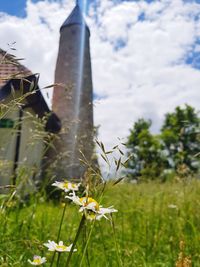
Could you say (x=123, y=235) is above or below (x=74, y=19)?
below

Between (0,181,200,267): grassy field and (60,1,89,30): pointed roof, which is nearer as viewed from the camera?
(0,181,200,267): grassy field

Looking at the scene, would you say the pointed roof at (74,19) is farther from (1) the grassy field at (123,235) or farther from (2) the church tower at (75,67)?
(1) the grassy field at (123,235)

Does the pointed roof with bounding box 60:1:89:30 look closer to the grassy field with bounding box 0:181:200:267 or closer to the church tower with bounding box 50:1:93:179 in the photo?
the church tower with bounding box 50:1:93:179

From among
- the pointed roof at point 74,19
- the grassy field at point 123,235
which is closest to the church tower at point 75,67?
the pointed roof at point 74,19

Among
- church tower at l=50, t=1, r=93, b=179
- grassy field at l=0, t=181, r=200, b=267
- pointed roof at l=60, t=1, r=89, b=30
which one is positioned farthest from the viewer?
pointed roof at l=60, t=1, r=89, b=30

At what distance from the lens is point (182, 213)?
2.99m

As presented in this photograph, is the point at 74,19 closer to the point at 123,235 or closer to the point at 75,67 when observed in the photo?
the point at 75,67

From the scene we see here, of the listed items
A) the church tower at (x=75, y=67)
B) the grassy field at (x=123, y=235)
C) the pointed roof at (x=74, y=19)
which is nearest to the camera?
the grassy field at (x=123, y=235)

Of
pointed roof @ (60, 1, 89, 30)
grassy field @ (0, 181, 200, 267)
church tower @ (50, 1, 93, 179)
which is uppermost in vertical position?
pointed roof @ (60, 1, 89, 30)

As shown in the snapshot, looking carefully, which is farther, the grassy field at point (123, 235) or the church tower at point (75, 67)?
the church tower at point (75, 67)

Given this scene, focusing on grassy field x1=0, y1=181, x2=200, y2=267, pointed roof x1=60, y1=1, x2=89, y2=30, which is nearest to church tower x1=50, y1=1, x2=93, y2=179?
pointed roof x1=60, y1=1, x2=89, y2=30

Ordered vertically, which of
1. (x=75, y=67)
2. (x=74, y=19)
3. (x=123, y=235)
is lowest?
(x=123, y=235)

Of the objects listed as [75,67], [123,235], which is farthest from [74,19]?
[123,235]

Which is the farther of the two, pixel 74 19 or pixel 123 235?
pixel 74 19
